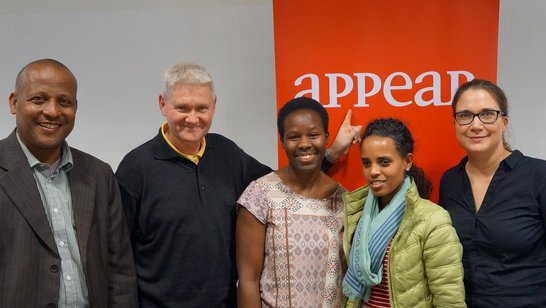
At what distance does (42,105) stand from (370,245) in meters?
1.16

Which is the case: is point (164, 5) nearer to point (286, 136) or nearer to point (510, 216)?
point (286, 136)

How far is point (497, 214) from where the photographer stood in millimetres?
1730

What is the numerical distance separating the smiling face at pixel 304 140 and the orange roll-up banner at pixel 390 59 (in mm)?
316

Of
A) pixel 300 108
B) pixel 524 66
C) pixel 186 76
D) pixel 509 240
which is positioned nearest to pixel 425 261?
pixel 509 240

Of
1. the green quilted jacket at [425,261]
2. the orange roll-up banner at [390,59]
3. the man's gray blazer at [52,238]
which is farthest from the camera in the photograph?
the orange roll-up banner at [390,59]

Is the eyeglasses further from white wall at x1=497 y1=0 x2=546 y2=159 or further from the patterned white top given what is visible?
white wall at x1=497 y1=0 x2=546 y2=159

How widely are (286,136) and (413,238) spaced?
0.57 meters

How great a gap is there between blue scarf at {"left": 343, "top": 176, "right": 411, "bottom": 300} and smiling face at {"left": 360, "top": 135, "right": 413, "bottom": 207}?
0.14 ft

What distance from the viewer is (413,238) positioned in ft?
5.41

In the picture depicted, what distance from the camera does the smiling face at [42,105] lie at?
5.09 ft

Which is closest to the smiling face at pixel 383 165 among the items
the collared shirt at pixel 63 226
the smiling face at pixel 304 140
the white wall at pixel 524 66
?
the smiling face at pixel 304 140

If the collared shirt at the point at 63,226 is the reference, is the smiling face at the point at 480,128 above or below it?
above

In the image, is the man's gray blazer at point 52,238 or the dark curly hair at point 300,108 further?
the dark curly hair at point 300,108

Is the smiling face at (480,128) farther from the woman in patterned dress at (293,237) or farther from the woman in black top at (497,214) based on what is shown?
the woman in patterned dress at (293,237)
